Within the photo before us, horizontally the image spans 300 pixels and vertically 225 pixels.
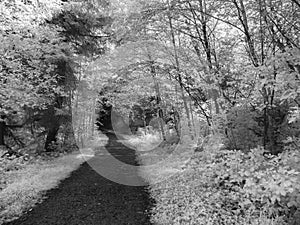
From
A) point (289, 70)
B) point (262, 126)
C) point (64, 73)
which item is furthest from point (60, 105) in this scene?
point (289, 70)

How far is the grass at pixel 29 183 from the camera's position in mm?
4804

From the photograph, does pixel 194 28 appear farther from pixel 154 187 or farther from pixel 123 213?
pixel 123 213

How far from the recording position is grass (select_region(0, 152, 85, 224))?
4.80 metres

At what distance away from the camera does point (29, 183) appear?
625cm

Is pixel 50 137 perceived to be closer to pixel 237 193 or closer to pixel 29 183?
pixel 29 183

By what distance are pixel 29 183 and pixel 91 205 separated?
7.67 feet

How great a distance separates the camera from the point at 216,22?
665 cm

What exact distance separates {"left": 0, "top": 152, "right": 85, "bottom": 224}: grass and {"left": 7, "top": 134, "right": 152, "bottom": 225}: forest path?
0.86 ft

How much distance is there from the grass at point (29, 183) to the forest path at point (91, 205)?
0.26 m

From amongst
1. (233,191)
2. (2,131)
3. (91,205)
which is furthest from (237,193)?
(2,131)

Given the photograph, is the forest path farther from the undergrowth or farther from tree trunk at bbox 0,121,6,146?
tree trunk at bbox 0,121,6,146

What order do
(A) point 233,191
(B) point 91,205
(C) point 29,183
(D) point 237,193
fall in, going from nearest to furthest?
(D) point 237,193 < (A) point 233,191 < (B) point 91,205 < (C) point 29,183

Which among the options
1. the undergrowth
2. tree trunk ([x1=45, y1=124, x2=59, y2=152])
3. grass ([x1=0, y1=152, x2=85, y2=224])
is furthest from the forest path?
tree trunk ([x1=45, y1=124, x2=59, y2=152])

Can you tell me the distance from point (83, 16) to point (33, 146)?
22.2ft
